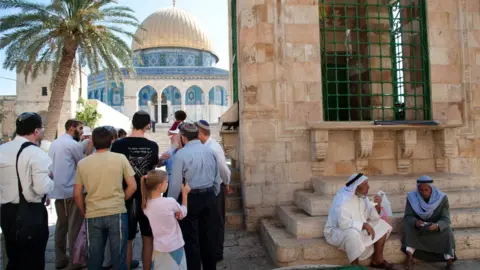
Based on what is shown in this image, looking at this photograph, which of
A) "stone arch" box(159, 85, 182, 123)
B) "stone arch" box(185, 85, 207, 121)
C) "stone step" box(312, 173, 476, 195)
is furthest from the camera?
"stone arch" box(185, 85, 207, 121)

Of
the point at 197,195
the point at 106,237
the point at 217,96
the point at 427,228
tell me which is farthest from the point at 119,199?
the point at 217,96

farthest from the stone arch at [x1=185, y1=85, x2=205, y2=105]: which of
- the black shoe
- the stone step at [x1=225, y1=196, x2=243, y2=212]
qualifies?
the black shoe

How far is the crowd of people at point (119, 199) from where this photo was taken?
308 cm

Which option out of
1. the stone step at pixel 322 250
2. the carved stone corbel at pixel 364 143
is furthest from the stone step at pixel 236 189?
the carved stone corbel at pixel 364 143

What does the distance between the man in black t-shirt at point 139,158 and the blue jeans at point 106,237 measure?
0.32 m

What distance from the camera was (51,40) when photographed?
39.9 ft

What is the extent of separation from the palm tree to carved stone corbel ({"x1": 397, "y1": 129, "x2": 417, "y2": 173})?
10.6 metres

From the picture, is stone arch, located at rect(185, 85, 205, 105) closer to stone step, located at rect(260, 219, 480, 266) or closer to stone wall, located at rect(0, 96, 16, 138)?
stone wall, located at rect(0, 96, 16, 138)

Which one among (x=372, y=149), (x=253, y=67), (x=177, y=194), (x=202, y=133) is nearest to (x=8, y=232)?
(x=177, y=194)

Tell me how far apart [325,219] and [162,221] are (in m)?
2.00

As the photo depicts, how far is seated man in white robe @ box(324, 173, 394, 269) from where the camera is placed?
3.69 meters

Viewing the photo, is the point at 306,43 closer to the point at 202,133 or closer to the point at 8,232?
the point at 202,133

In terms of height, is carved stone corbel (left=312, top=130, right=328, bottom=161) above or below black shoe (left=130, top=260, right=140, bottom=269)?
above

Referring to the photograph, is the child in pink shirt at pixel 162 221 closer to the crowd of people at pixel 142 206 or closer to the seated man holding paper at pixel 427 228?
the crowd of people at pixel 142 206
